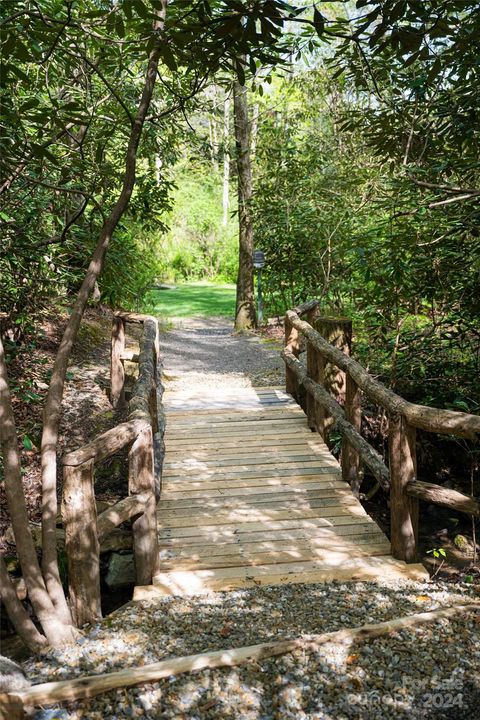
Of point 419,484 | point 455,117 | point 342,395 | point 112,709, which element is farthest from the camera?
point 342,395

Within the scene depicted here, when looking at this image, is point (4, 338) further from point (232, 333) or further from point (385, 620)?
point (232, 333)

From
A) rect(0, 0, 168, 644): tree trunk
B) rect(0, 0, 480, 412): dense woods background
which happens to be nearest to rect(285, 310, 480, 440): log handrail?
rect(0, 0, 480, 412): dense woods background

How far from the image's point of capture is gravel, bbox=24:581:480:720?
275 cm

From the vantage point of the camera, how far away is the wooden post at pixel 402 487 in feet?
13.3

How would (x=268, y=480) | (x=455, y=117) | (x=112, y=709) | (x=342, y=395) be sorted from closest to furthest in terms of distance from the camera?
(x=112, y=709), (x=455, y=117), (x=268, y=480), (x=342, y=395)

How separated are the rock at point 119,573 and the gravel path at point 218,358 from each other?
373 cm

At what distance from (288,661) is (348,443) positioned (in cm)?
256

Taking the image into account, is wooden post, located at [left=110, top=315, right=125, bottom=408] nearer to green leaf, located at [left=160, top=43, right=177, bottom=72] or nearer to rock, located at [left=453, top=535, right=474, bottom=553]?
rock, located at [left=453, top=535, right=474, bottom=553]

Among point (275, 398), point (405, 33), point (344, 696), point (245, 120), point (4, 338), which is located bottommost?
point (344, 696)

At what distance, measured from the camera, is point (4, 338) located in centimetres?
740

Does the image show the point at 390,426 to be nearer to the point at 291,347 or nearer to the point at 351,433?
the point at 351,433

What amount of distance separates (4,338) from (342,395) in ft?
12.9

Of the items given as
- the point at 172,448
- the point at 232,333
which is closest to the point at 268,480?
the point at 172,448

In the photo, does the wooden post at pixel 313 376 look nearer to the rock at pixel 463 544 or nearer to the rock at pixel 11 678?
the rock at pixel 463 544
